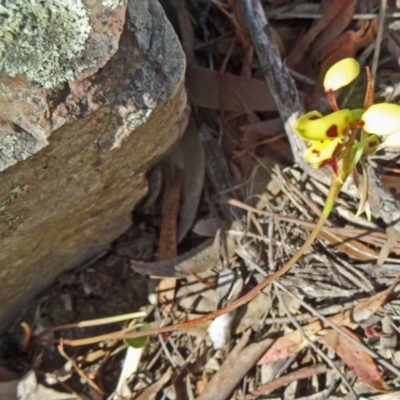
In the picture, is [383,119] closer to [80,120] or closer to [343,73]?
[343,73]

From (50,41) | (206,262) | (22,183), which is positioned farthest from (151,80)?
(206,262)

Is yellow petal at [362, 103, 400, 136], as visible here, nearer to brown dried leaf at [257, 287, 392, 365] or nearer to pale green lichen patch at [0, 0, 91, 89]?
pale green lichen patch at [0, 0, 91, 89]

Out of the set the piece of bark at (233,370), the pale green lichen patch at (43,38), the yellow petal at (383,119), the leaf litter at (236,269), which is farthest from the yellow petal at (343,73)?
the piece of bark at (233,370)

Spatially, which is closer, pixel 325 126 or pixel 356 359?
pixel 325 126

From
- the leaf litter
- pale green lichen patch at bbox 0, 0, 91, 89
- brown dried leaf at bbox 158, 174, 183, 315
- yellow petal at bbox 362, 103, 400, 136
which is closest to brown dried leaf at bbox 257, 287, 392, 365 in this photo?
the leaf litter

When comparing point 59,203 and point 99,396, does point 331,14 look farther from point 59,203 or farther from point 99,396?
point 99,396

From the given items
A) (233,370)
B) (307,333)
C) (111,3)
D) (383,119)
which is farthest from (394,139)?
(233,370)

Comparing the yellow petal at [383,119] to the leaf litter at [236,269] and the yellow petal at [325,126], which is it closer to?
the yellow petal at [325,126]
